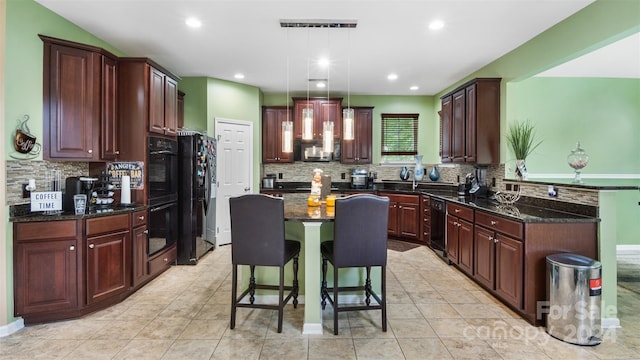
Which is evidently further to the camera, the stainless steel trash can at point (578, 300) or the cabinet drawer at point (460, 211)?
the cabinet drawer at point (460, 211)

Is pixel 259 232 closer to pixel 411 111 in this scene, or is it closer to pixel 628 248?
pixel 411 111

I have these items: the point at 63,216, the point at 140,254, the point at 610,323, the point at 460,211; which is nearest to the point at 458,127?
the point at 460,211

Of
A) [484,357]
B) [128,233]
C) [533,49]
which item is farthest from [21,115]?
[533,49]

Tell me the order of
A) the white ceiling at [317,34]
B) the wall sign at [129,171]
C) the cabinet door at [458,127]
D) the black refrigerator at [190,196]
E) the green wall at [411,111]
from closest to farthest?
the white ceiling at [317,34] < the wall sign at [129,171] < the black refrigerator at [190,196] < the cabinet door at [458,127] < the green wall at [411,111]

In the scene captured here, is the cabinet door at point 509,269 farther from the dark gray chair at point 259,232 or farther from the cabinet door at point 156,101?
the cabinet door at point 156,101

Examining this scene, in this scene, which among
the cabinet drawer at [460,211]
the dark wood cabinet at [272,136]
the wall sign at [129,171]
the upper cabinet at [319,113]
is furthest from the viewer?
the dark wood cabinet at [272,136]

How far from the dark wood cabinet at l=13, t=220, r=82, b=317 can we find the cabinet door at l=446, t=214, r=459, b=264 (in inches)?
155

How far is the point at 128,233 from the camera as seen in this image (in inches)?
127

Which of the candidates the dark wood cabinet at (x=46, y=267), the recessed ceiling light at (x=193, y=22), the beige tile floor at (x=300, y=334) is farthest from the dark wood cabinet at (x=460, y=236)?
the dark wood cabinet at (x=46, y=267)

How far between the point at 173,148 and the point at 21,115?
1.64 m

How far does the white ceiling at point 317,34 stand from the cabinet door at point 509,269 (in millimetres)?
2105

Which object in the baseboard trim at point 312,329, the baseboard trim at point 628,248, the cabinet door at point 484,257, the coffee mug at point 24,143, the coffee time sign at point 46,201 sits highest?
the coffee mug at point 24,143

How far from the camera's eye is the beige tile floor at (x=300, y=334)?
230cm

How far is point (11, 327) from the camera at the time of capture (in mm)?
2588
